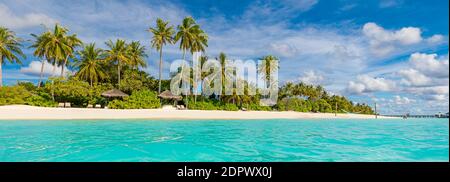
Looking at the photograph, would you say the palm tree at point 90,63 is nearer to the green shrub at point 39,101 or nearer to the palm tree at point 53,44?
the palm tree at point 53,44

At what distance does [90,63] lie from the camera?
37.7m

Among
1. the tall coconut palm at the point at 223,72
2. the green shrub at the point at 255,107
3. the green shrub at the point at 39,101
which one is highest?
the tall coconut palm at the point at 223,72

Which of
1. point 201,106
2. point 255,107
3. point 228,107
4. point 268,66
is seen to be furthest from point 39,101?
point 268,66

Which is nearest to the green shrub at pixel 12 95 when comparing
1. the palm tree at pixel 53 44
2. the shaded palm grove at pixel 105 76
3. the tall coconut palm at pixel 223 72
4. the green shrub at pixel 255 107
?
the shaded palm grove at pixel 105 76

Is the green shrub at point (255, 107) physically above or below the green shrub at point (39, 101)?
below

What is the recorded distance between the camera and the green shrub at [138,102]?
1204 inches

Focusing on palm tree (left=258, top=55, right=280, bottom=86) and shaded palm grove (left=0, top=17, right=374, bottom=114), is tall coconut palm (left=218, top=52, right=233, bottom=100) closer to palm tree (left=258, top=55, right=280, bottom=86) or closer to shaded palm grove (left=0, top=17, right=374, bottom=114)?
shaded palm grove (left=0, top=17, right=374, bottom=114)

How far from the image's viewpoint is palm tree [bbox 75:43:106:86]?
123ft

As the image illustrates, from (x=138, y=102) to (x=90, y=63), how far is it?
39.3 ft

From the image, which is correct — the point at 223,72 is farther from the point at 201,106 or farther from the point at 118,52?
the point at 118,52

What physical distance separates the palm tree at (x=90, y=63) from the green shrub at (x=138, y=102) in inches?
362
